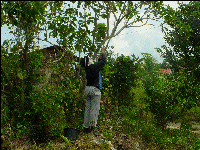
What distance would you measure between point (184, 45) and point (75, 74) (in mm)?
6118

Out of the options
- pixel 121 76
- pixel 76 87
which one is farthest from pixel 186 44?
pixel 76 87

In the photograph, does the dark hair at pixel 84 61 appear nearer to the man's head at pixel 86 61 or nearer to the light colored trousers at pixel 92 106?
the man's head at pixel 86 61

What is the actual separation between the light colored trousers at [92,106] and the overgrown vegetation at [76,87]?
394 mm

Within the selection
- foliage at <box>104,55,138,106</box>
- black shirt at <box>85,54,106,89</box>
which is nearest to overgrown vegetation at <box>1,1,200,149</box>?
foliage at <box>104,55,138,106</box>

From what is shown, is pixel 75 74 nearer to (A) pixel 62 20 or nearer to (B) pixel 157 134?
(A) pixel 62 20

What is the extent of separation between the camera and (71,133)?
649 centimetres

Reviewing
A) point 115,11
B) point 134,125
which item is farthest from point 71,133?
point 115,11

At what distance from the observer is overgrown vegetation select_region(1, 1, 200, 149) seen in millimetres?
5148

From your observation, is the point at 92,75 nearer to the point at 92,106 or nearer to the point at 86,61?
the point at 86,61

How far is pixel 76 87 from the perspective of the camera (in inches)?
302

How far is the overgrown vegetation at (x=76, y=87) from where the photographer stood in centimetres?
515

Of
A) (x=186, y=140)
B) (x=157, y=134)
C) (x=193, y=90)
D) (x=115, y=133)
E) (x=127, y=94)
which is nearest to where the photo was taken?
(x=115, y=133)

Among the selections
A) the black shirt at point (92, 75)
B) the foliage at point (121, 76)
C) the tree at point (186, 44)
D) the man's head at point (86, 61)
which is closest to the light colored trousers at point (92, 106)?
the black shirt at point (92, 75)

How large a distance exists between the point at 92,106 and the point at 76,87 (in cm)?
106
